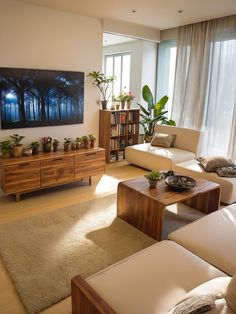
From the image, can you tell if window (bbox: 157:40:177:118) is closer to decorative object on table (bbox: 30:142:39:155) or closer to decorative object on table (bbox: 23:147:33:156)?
decorative object on table (bbox: 30:142:39:155)

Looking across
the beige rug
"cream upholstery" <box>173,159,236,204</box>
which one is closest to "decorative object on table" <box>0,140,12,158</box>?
the beige rug

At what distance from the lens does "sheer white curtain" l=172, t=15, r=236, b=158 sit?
4629mm

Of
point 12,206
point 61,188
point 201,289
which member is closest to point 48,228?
point 12,206

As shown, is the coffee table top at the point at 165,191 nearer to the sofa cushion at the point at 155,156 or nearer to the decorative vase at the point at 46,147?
the sofa cushion at the point at 155,156

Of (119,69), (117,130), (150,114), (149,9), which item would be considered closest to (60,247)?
(117,130)

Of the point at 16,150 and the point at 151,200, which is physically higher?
the point at 16,150

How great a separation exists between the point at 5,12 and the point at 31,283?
345 centimetres

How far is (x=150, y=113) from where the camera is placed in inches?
229

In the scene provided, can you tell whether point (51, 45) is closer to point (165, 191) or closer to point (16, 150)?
point (16, 150)

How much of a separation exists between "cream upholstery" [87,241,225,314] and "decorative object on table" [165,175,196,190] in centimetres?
101

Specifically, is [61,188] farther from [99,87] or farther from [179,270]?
[179,270]

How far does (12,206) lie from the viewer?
11.1 ft

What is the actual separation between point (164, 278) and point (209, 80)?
418 cm

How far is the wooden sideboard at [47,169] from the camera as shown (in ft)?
11.1
